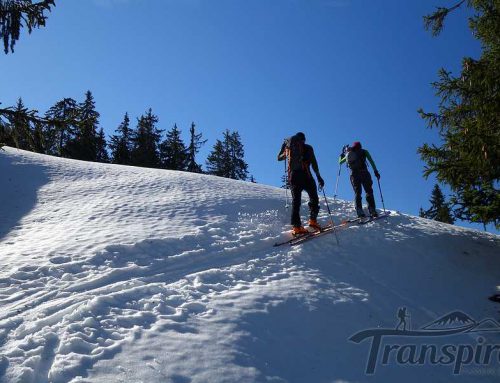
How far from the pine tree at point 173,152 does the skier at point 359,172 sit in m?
31.5

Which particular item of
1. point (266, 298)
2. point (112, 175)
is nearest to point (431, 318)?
point (266, 298)

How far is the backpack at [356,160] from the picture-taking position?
12.0 meters

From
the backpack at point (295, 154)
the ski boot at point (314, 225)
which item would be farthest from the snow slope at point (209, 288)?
the backpack at point (295, 154)

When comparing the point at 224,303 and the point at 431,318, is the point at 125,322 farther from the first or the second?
the point at 431,318

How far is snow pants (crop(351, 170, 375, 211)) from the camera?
11758 millimetres

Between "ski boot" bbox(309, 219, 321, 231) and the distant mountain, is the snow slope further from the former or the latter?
"ski boot" bbox(309, 219, 321, 231)

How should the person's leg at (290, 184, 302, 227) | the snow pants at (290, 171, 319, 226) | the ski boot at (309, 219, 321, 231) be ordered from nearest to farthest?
the person's leg at (290, 184, 302, 227) < the snow pants at (290, 171, 319, 226) < the ski boot at (309, 219, 321, 231)

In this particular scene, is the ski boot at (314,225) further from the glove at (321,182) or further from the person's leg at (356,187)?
the person's leg at (356,187)

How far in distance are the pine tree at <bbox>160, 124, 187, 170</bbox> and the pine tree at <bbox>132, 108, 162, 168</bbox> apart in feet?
2.42

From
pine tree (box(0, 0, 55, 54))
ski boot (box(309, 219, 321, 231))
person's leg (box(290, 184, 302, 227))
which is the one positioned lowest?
ski boot (box(309, 219, 321, 231))

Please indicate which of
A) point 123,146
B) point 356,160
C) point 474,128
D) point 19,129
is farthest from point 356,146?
point 123,146

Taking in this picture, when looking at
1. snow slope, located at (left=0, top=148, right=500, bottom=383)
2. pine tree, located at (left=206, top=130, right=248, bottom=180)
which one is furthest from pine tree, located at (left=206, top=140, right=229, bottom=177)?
snow slope, located at (left=0, top=148, right=500, bottom=383)

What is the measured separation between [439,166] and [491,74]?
6.93ft

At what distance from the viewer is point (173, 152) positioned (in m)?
41.7
